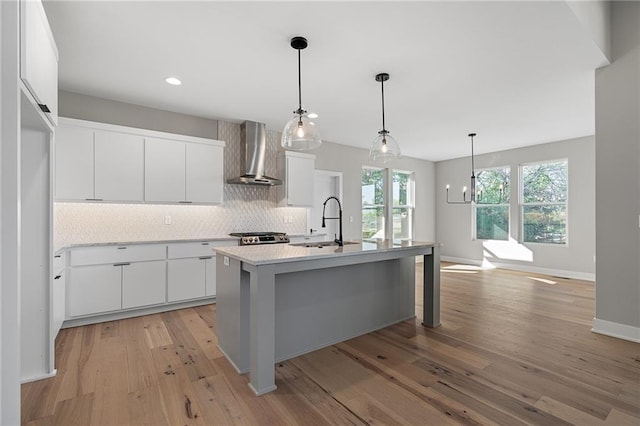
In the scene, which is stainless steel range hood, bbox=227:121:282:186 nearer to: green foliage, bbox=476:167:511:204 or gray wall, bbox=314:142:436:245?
gray wall, bbox=314:142:436:245

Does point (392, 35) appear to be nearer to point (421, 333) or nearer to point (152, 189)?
point (421, 333)

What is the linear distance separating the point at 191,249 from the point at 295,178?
6.47 ft

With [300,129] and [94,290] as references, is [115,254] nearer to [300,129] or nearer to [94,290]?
[94,290]

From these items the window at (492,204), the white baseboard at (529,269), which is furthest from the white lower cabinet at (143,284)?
the window at (492,204)

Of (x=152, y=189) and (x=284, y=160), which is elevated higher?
(x=284, y=160)

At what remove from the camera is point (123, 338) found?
2977mm

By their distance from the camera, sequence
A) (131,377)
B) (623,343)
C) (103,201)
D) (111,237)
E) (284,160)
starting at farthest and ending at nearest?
1. (284,160)
2. (111,237)
3. (103,201)
4. (623,343)
5. (131,377)

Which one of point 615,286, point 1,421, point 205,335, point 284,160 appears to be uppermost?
point 284,160

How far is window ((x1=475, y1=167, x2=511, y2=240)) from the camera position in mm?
6762

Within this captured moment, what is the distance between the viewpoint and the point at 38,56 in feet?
5.86

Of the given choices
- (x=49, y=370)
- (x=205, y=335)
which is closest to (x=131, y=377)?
(x=49, y=370)

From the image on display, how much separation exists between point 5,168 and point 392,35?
8.36 ft

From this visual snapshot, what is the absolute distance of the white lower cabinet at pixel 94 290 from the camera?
3.21 metres

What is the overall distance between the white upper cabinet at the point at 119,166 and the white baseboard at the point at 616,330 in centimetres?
517
